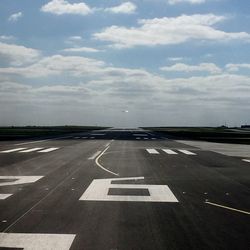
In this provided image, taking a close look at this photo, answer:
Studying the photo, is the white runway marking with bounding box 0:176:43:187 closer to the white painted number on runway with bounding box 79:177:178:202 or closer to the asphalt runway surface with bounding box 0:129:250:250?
the asphalt runway surface with bounding box 0:129:250:250

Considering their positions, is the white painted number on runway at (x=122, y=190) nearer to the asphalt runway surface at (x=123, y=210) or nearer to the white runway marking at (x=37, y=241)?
the asphalt runway surface at (x=123, y=210)

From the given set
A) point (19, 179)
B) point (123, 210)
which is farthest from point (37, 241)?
point (19, 179)

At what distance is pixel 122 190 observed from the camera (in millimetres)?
13844

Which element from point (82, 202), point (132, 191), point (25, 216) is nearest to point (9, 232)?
point (25, 216)

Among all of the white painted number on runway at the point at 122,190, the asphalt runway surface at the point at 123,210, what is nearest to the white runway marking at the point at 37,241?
the asphalt runway surface at the point at 123,210

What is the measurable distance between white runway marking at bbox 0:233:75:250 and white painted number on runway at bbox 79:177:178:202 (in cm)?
409

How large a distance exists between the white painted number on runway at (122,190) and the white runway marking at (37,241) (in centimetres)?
409

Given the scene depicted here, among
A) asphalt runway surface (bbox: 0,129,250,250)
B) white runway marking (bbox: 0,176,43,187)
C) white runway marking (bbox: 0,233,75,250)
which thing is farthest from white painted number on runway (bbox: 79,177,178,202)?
white runway marking (bbox: 0,233,75,250)

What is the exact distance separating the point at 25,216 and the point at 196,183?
25.6ft

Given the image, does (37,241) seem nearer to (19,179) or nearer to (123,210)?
(123,210)

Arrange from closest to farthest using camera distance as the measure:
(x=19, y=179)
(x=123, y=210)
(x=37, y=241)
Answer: (x=37, y=241)
(x=123, y=210)
(x=19, y=179)

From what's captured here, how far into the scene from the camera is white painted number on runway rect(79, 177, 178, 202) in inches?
483

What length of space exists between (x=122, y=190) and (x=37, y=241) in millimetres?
6291

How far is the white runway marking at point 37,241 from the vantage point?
24.3ft
